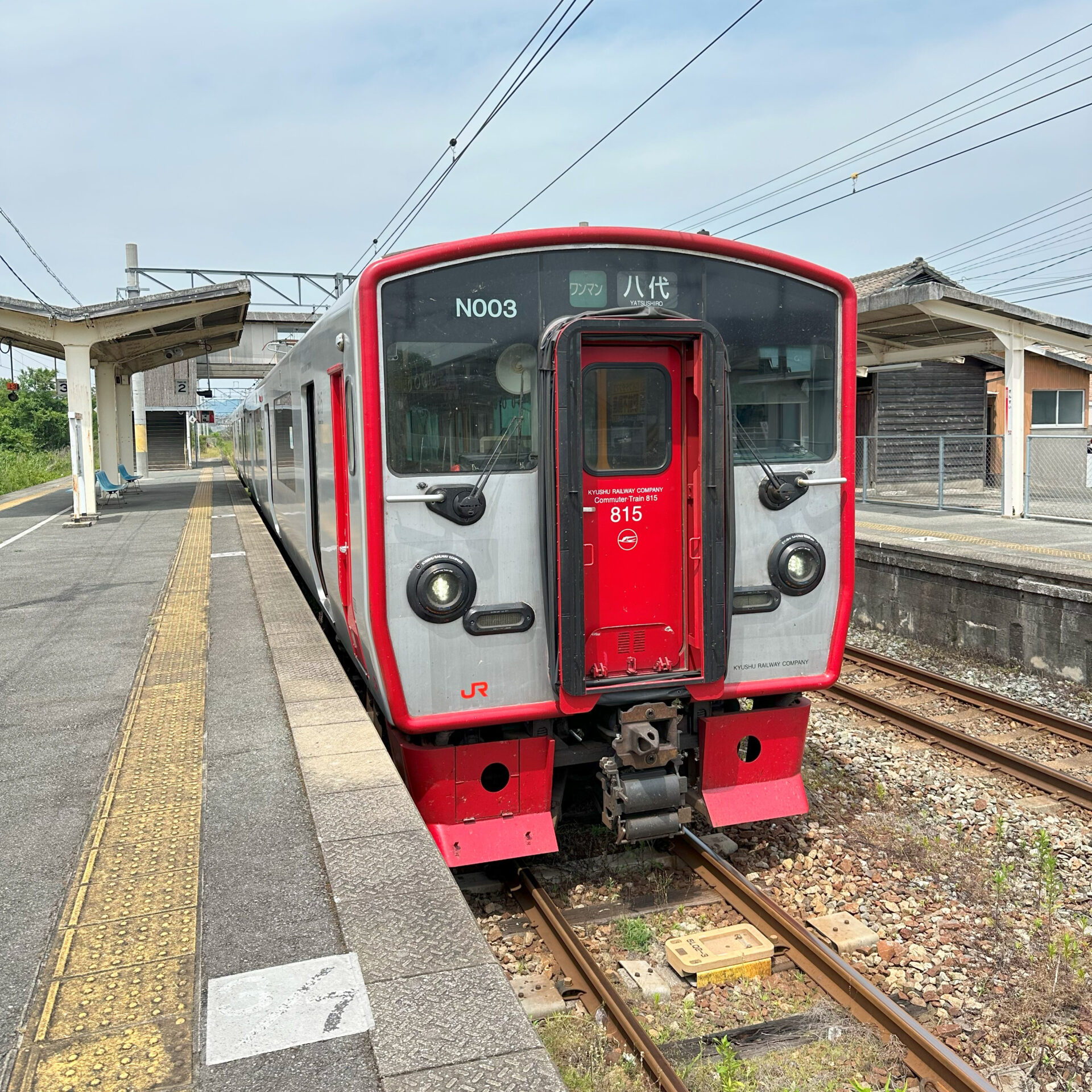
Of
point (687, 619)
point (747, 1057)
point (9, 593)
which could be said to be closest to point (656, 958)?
point (747, 1057)

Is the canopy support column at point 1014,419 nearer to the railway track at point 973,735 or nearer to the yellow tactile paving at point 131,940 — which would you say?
the railway track at point 973,735

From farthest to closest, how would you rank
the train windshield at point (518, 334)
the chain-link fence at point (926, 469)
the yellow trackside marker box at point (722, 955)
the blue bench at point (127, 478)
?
1. the blue bench at point (127, 478)
2. the chain-link fence at point (926, 469)
3. the train windshield at point (518, 334)
4. the yellow trackside marker box at point (722, 955)

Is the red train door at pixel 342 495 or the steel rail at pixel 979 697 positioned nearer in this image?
the red train door at pixel 342 495

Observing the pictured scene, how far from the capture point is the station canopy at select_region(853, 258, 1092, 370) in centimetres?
1433

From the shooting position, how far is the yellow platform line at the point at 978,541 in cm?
1114

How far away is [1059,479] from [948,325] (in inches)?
153

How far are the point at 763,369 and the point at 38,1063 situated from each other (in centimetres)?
397

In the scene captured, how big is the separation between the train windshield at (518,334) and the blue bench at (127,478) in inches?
883

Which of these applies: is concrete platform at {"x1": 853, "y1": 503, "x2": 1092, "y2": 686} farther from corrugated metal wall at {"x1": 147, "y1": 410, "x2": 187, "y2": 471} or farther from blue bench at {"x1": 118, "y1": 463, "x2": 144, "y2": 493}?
corrugated metal wall at {"x1": 147, "y1": 410, "x2": 187, "y2": 471}

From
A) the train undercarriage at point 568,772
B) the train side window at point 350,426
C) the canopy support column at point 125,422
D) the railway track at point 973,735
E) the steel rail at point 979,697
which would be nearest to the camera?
the train side window at point 350,426

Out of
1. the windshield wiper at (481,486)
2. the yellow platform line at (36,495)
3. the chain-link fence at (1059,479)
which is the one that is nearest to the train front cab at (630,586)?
the windshield wiper at (481,486)

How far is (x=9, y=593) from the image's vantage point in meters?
10.6

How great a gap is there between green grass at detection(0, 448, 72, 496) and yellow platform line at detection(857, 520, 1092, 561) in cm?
2082

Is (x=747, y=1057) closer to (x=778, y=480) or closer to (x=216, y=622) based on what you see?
(x=778, y=480)
